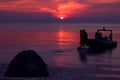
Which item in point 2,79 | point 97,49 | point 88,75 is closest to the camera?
point 2,79

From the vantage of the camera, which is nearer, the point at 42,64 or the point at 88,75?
the point at 42,64

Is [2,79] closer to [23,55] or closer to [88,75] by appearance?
[23,55]

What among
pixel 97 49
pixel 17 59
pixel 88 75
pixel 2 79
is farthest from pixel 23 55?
pixel 97 49

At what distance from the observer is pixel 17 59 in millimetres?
16266

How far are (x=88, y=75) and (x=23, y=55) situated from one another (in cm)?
322

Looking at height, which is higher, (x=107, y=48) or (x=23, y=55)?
(x=23, y=55)

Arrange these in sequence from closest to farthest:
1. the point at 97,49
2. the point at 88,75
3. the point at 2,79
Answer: the point at 2,79 → the point at 88,75 → the point at 97,49

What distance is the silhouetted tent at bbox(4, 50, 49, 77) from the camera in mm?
16109

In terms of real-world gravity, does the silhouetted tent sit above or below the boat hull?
above

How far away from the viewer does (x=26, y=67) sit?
16.1m

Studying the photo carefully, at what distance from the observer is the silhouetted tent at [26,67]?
52.9ft

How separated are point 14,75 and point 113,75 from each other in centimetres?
493

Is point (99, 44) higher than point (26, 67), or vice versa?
point (26, 67)

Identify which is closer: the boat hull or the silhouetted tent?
the silhouetted tent
